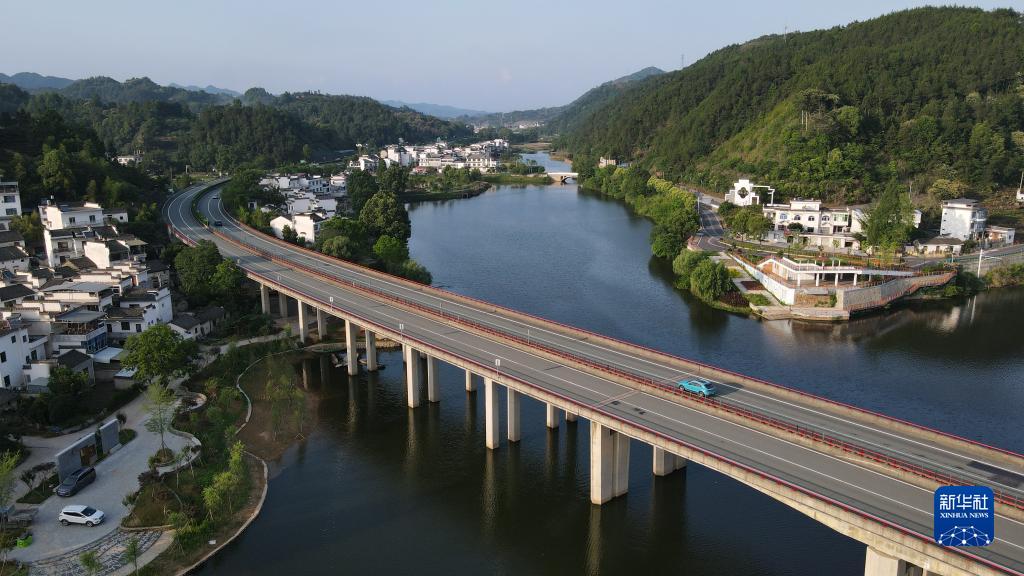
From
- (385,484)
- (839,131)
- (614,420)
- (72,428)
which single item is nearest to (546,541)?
(614,420)

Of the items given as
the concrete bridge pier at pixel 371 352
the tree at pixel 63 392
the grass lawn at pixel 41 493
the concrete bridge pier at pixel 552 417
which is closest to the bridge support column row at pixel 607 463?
the concrete bridge pier at pixel 552 417

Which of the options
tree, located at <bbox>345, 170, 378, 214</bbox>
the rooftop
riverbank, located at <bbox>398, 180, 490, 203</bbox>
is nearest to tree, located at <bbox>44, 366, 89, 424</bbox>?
the rooftop

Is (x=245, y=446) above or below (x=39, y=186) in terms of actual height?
below

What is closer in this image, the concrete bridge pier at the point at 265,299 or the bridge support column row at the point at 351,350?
the bridge support column row at the point at 351,350

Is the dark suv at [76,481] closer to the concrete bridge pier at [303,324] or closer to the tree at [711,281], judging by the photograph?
the concrete bridge pier at [303,324]

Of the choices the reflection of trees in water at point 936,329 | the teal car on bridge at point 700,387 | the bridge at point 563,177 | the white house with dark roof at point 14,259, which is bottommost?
the reflection of trees in water at point 936,329

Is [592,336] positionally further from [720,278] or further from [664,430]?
[720,278]
